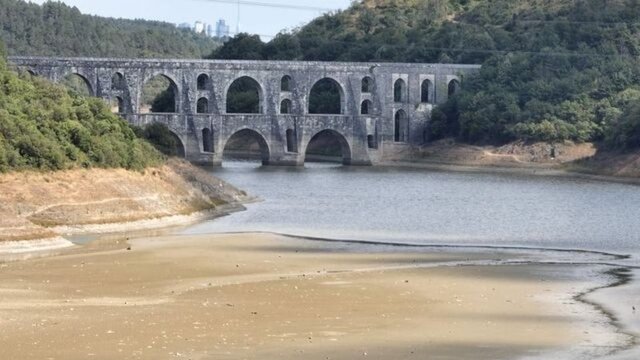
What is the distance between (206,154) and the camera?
134 metres

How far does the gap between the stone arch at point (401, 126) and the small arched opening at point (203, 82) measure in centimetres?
1981

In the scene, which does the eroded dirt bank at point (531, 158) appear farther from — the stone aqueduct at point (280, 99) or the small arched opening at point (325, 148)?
the small arched opening at point (325, 148)

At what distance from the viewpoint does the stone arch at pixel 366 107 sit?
5939 inches

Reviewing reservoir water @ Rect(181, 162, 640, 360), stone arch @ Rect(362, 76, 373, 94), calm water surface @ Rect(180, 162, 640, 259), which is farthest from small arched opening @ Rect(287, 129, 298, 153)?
reservoir water @ Rect(181, 162, 640, 360)

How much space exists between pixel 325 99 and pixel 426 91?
1018 cm

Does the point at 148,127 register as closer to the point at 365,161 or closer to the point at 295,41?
the point at 365,161

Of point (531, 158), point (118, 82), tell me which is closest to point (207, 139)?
point (118, 82)

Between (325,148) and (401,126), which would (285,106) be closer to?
(325,148)

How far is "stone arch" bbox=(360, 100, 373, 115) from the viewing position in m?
151

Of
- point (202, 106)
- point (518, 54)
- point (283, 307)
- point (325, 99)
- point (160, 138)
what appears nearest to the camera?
point (283, 307)

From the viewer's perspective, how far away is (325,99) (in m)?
163

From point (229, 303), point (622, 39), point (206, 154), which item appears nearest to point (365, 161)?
point (206, 154)

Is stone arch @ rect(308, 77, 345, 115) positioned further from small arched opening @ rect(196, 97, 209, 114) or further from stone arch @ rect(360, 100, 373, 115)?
small arched opening @ rect(196, 97, 209, 114)

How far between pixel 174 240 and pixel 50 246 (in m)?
6.83
